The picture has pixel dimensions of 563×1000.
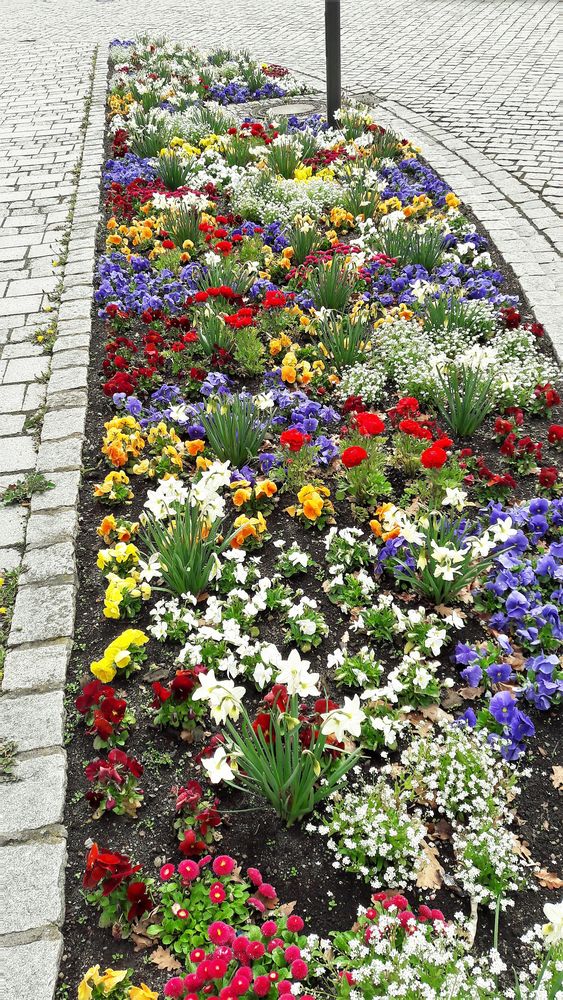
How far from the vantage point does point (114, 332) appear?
4809 millimetres

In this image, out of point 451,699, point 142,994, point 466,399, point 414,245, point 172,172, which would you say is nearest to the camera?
point 142,994

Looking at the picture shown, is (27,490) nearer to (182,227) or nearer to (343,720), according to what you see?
(343,720)

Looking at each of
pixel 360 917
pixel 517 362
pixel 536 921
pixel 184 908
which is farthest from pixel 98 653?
pixel 517 362

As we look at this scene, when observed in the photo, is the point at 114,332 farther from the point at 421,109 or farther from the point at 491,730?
the point at 421,109

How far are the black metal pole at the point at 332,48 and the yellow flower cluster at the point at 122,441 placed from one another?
4.90m

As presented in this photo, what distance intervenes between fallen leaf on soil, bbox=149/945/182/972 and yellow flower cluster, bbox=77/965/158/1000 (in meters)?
0.10

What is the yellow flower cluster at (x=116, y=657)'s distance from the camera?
2598mm

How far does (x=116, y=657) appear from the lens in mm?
2602

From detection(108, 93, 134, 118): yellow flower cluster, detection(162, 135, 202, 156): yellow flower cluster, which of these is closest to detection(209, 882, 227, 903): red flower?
detection(162, 135, 202, 156): yellow flower cluster

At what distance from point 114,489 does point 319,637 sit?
1285 millimetres

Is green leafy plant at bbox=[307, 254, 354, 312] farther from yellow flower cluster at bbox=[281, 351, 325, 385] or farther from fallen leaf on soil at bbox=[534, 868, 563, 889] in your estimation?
fallen leaf on soil at bbox=[534, 868, 563, 889]

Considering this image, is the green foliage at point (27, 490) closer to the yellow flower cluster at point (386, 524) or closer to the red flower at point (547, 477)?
the yellow flower cluster at point (386, 524)

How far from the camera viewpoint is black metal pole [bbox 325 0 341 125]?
6746 millimetres

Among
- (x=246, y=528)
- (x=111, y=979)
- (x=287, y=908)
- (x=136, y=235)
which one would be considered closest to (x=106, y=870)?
(x=111, y=979)
